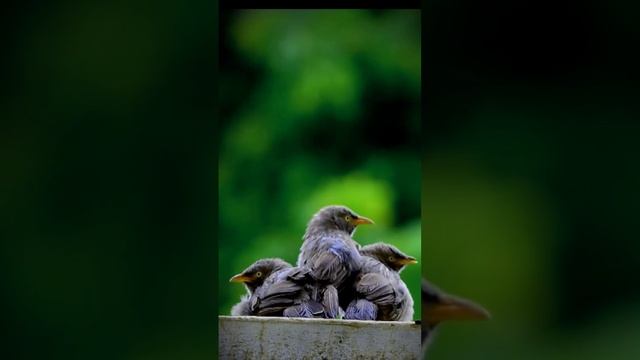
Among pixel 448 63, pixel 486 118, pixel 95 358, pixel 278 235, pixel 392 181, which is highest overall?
pixel 448 63

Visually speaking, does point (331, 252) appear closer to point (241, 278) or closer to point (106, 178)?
point (241, 278)

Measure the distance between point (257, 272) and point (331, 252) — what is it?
274 millimetres

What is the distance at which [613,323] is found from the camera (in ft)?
7.26

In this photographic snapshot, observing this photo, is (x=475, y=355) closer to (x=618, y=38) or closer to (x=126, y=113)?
(x=618, y=38)

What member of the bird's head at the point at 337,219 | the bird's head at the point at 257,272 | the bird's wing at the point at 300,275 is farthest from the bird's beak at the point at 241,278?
the bird's head at the point at 337,219

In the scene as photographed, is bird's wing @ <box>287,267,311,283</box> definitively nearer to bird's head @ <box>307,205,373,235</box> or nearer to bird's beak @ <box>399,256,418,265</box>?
bird's head @ <box>307,205,373,235</box>

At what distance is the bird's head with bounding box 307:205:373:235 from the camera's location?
2.62m

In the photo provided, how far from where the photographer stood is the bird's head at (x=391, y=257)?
2.58 m

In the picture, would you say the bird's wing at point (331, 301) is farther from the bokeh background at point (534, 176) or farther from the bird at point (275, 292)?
the bokeh background at point (534, 176)

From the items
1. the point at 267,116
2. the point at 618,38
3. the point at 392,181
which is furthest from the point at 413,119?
the point at 618,38

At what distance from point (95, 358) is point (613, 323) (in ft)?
5.17

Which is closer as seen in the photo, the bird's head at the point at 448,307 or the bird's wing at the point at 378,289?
the bird's head at the point at 448,307

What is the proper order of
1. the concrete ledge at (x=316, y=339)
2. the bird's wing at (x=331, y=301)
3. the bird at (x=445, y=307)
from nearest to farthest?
1. the bird at (x=445, y=307)
2. the concrete ledge at (x=316, y=339)
3. the bird's wing at (x=331, y=301)

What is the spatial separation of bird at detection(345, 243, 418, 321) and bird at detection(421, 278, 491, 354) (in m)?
0.27
